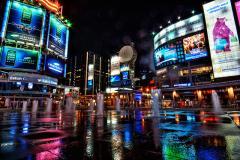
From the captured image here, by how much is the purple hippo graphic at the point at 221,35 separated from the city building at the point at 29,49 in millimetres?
56377

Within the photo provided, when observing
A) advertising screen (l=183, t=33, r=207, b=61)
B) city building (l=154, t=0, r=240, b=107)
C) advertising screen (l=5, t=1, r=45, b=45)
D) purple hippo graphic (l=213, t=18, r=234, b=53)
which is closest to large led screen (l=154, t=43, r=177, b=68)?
city building (l=154, t=0, r=240, b=107)

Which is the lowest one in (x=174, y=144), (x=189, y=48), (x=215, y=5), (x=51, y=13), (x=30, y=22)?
(x=174, y=144)

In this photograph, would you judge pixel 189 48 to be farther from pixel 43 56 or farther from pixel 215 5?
pixel 43 56

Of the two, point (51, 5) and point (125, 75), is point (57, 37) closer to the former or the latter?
point (51, 5)

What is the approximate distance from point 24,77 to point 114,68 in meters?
45.3

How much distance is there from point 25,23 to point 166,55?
52967 mm

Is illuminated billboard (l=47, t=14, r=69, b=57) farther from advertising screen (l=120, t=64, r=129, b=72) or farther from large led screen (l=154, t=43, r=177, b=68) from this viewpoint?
large led screen (l=154, t=43, r=177, b=68)

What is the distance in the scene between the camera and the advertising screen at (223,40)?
37844mm

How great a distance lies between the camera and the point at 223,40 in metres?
39.4

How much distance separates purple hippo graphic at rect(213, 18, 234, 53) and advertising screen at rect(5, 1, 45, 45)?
57.2 metres

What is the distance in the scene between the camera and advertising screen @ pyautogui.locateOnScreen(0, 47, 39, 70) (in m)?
49.5

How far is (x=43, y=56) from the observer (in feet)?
191

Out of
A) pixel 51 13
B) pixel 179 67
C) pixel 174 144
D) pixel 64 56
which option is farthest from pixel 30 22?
pixel 174 144

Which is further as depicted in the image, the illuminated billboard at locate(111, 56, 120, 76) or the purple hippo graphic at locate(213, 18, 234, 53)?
the illuminated billboard at locate(111, 56, 120, 76)
